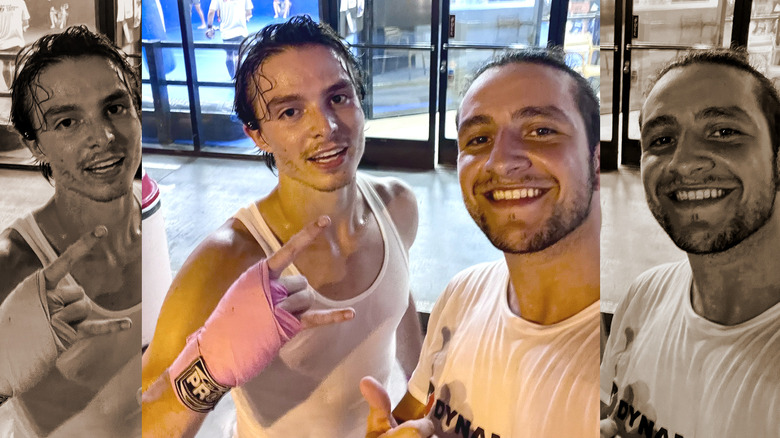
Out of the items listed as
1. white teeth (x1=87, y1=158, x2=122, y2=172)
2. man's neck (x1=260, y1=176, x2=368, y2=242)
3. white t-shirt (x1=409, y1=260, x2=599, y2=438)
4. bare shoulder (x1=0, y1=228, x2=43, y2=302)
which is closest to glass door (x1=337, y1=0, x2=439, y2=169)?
man's neck (x1=260, y1=176, x2=368, y2=242)

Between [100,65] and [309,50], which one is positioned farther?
[100,65]

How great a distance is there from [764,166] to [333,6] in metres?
1.32

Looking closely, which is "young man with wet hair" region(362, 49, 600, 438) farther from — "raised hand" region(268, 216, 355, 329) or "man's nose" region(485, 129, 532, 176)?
"raised hand" region(268, 216, 355, 329)

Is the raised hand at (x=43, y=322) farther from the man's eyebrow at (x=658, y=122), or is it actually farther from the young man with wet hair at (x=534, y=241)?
the man's eyebrow at (x=658, y=122)

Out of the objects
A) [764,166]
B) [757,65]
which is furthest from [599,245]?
[757,65]

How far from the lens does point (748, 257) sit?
1.76 meters

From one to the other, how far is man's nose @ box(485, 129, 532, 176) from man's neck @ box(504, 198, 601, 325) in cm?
24

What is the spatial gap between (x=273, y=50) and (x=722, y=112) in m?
1.30

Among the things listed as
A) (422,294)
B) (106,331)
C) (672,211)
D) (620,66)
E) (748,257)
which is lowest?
(106,331)

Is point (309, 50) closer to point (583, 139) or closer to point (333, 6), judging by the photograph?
point (333, 6)

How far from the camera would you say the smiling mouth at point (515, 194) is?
180 cm

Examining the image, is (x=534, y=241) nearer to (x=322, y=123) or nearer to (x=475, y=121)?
(x=475, y=121)

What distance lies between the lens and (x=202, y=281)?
1.96 meters

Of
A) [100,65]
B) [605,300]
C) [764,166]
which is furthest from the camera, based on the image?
[100,65]
